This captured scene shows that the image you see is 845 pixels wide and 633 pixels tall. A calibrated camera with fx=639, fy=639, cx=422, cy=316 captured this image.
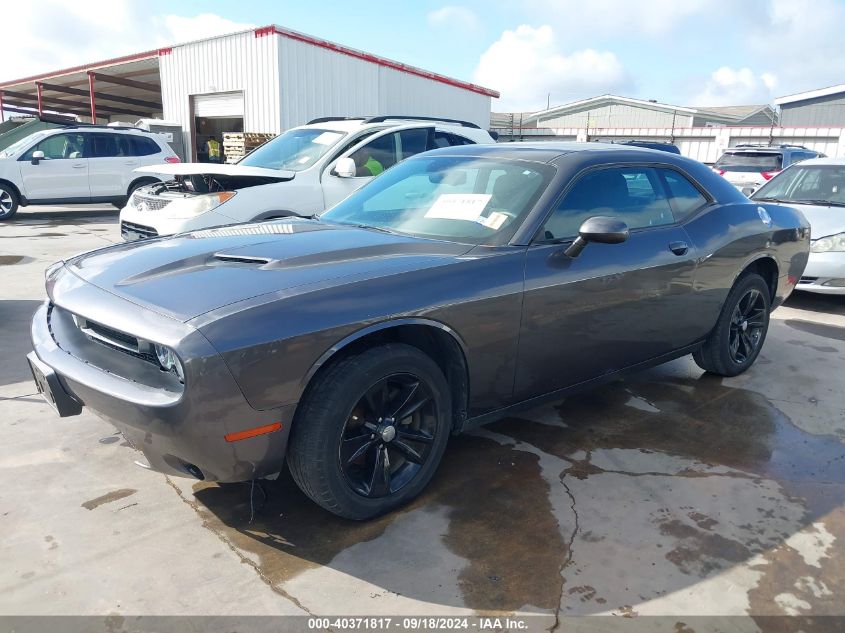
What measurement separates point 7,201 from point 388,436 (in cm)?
1239

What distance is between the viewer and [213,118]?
1852 centimetres

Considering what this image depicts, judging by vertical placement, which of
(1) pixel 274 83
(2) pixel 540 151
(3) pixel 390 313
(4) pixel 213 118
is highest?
(1) pixel 274 83

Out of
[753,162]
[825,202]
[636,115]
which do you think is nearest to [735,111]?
[636,115]

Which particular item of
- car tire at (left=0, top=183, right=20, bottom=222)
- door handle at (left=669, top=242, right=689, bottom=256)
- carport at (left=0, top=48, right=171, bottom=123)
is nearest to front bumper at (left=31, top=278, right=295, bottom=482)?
door handle at (left=669, top=242, right=689, bottom=256)

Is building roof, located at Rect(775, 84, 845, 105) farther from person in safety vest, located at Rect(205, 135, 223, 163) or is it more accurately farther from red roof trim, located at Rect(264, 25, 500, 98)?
person in safety vest, located at Rect(205, 135, 223, 163)

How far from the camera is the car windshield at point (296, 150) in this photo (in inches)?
278

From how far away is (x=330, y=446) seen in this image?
8.09 ft

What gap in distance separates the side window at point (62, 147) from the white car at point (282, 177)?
691cm

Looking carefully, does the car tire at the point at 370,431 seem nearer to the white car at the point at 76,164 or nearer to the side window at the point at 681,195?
the side window at the point at 681,195

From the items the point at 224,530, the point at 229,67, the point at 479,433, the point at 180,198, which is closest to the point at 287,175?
the point at 180,198

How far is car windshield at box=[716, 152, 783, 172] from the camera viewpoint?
14125 millimetres

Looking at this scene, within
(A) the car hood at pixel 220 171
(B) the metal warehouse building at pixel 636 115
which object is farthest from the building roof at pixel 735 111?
(A) the car hood at pixel 220 171

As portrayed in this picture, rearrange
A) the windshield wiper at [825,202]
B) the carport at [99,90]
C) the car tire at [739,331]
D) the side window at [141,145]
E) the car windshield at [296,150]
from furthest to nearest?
the carport at [99,90] → the side window at [141,145] → the windshield wiper at [825,202] → the car windshield at [296,150] → the car tire at [739,331]

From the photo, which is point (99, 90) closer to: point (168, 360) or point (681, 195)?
point (681, 195)
